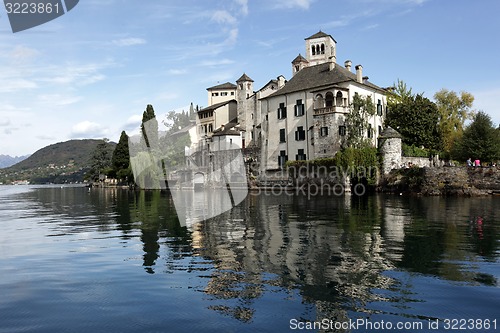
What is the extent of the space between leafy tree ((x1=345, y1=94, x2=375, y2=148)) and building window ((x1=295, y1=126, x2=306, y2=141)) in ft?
26.4

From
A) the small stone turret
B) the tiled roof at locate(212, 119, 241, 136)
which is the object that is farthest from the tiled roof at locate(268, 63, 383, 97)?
the tiled roof at locate(212, 119, 241, 136)

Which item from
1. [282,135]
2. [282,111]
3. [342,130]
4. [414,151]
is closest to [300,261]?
[342,130]

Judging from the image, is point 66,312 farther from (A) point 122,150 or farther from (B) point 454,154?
(A) point 122,150

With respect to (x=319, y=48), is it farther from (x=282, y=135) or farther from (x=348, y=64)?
→ (x=282, y=135)

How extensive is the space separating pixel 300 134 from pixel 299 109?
3.96m

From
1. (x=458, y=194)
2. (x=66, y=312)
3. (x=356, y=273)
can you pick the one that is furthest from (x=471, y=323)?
(x=458, y=194)

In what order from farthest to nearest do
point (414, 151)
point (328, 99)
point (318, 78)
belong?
point (318, 78), point (328, 99), point (414, 151)

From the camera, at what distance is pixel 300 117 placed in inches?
2591

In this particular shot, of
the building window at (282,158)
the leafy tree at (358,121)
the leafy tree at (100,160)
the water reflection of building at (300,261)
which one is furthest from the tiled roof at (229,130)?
the leafy tree at (100,160)

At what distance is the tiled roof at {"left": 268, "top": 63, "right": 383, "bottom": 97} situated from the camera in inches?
2431

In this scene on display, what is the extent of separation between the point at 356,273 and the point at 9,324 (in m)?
9.11

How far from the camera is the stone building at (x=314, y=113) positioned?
59.9 meters

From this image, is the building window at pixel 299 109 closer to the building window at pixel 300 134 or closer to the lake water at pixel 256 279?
the building window at pixel 300 134

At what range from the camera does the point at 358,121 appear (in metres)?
57.8
